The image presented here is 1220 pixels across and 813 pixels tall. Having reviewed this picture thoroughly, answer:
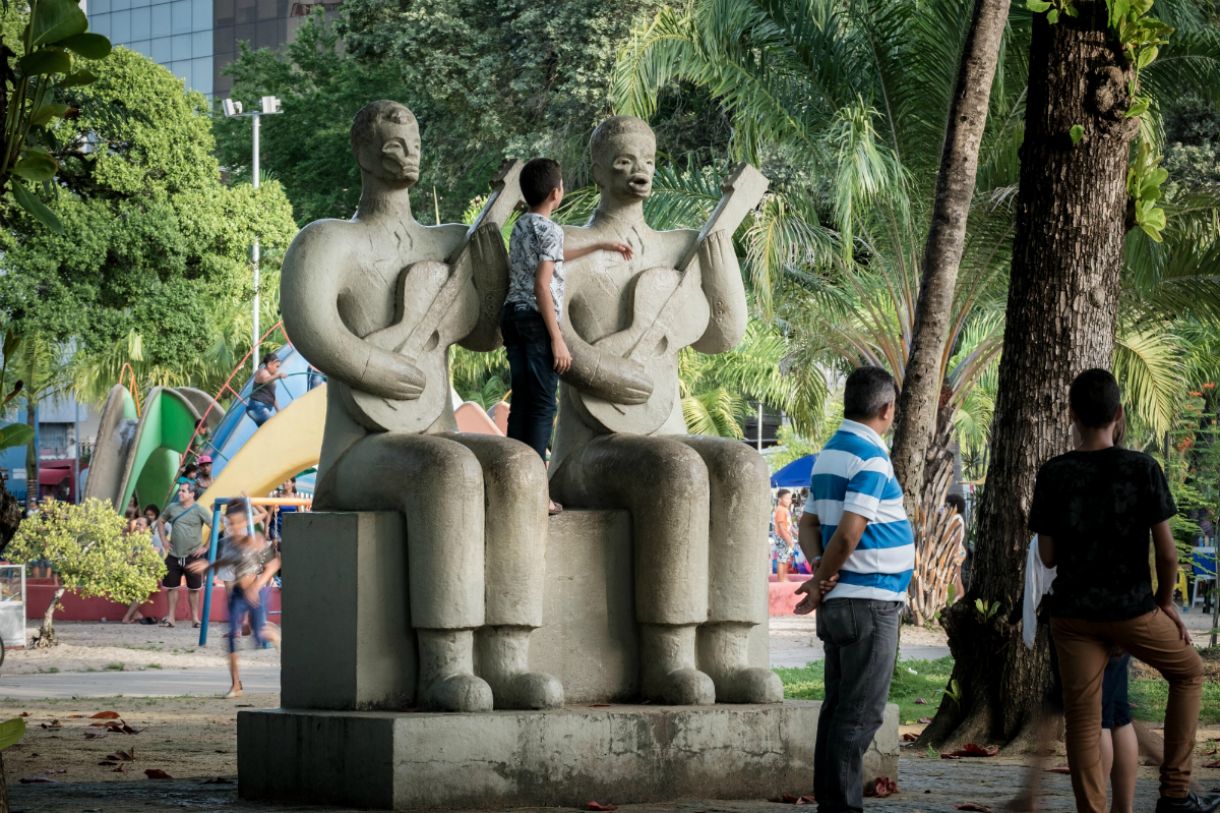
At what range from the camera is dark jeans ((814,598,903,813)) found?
5.82 metres

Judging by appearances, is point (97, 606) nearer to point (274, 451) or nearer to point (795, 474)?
point (274, 451)

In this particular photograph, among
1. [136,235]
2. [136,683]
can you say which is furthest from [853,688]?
Result: [136,235]

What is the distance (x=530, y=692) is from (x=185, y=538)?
14538 millimetres

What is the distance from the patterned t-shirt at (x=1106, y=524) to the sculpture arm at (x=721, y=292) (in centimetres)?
232

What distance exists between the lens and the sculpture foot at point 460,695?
22.1ft

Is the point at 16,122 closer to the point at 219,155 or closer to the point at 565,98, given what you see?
the point at 565,98

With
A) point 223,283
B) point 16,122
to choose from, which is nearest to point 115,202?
point 223,283

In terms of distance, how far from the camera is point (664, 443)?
7.34m

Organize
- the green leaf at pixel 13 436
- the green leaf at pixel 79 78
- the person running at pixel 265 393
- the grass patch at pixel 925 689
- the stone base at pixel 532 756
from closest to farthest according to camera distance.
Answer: the green leaf at pixel 13 436
the green leaf at pixel 79 78
the stone base at pixel 532 756
the grass patch at pixel 925 689
the person running at pixel 265 393

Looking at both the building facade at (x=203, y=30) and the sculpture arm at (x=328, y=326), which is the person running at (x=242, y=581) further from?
the building facade at (x=203, y=30)

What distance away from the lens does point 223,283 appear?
3250 cm

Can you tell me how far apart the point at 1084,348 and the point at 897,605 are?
12.5 feet

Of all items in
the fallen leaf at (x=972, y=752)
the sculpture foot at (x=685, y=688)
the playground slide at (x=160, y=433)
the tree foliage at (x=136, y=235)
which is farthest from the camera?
the tree foliage at (x=136, y=235)

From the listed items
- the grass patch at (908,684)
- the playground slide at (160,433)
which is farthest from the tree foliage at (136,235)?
the grass patch at (908,684)
